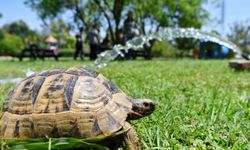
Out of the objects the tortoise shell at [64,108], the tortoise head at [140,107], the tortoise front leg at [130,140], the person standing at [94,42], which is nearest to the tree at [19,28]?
the person standing at [94,42]

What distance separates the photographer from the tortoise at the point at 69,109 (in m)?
3.01

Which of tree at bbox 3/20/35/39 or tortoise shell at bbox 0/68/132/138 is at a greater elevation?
tortoise shell at bbox 0/68/132/138

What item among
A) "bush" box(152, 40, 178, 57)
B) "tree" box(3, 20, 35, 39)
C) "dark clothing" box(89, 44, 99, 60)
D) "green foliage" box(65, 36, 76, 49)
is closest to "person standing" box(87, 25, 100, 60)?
"dark clothing" box(89, 44, 99, 60)

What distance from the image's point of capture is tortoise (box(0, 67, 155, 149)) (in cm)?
301

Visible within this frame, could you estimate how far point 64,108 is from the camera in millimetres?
3053

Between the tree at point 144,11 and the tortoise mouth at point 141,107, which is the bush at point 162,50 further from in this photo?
the tortoise mouth at point 141,107

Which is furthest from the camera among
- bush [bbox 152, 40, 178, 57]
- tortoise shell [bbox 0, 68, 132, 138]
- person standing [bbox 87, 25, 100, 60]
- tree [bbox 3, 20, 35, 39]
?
tree [bbox 3, 20, 35, 39]

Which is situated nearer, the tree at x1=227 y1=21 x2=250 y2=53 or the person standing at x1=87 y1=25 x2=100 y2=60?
the person standing at x1=87 y1=25 x2=100 y2=60

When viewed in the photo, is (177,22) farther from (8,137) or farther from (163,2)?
(8,137)

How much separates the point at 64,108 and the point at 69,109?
1.5 inches

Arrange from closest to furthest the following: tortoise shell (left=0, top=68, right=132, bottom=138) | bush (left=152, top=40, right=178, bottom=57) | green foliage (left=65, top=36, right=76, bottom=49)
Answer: tortoise shell (left=0, top=68, right=132, bottom=138) < bush (left=152, top=40, right=178, bottom=57) < green foliage (left=65, top=36, right=76, bottom=49)

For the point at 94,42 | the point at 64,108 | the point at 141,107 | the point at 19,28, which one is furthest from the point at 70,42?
the point at 64,108

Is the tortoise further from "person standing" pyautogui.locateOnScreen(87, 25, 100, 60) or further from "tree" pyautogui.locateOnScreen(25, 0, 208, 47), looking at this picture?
"tree" pyautogui.locateOnScreen(25, 0, 208, 47)

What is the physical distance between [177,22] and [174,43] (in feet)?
33.5
